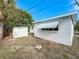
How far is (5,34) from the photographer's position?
57.0ft

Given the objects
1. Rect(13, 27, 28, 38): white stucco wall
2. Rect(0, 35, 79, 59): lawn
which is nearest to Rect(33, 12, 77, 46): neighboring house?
Rect(0, 35, 79, 59): lawn

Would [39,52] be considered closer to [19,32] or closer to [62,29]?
[62,29]

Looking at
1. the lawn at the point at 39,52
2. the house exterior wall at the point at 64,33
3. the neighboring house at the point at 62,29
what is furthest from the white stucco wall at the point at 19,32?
the lawn at the point at 39,52

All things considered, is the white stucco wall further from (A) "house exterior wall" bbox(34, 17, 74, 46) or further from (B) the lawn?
(B) the lawn

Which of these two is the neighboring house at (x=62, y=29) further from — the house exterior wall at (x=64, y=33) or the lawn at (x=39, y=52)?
the lawn at (x=39, y=52)

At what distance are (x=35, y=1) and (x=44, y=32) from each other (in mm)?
5502

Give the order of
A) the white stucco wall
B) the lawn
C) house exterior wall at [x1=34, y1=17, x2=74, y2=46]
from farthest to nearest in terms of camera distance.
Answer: the white stucco wall → house exterior wall at [x1=34, y1=17, x2=74, y2=46] → the lawn

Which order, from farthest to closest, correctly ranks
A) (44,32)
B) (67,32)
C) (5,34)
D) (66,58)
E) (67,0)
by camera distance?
(5,34) → (44,32) → (67,0) → (67,32) → (66,58)

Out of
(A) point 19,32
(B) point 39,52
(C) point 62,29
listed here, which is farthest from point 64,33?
(A) point 19,32

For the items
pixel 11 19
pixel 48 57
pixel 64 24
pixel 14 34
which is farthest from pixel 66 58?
pixel 11 19

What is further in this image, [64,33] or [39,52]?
[64,33]

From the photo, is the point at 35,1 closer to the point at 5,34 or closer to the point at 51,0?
the point at 51,0

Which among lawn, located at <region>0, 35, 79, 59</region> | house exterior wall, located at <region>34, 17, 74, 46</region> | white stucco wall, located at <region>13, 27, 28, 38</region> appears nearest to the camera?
lawn, located at <region>0, 35, 79, 59</region>

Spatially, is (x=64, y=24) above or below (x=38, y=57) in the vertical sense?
above
